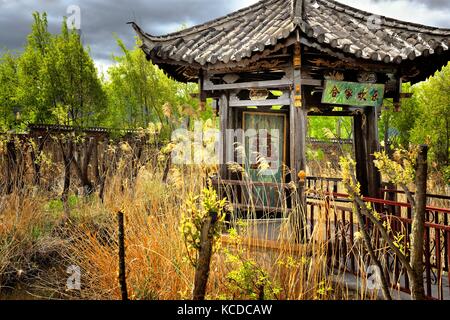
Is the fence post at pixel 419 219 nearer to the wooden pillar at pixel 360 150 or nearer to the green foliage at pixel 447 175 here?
the wooden pillar at pixel 360 150

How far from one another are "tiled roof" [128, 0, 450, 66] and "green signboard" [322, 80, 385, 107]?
554mm

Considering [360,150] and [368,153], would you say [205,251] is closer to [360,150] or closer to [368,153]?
[368,153]

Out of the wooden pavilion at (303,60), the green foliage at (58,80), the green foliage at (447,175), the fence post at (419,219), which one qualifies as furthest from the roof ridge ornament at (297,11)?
the green foliage at (58,80)

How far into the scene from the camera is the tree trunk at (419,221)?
168cm

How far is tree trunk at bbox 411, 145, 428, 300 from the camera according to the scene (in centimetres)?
168

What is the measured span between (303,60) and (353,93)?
0.83 meters

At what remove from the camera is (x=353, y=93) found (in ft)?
17.9

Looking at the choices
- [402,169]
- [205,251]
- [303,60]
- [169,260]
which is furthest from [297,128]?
[205,251]

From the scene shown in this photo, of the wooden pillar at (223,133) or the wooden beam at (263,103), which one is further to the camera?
the wooden pillar at (223,133)

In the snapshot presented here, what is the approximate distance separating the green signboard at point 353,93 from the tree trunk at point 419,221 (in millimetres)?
3685

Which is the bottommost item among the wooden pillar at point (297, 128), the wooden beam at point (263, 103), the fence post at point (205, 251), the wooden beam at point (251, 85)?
the fence post at point (205, 251)

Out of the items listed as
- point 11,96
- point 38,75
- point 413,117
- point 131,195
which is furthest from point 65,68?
point 413,117

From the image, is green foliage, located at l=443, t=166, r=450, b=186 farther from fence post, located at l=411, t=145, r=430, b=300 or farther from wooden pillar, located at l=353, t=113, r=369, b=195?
fence post, located at l=411, t=145, r=430, b=300
